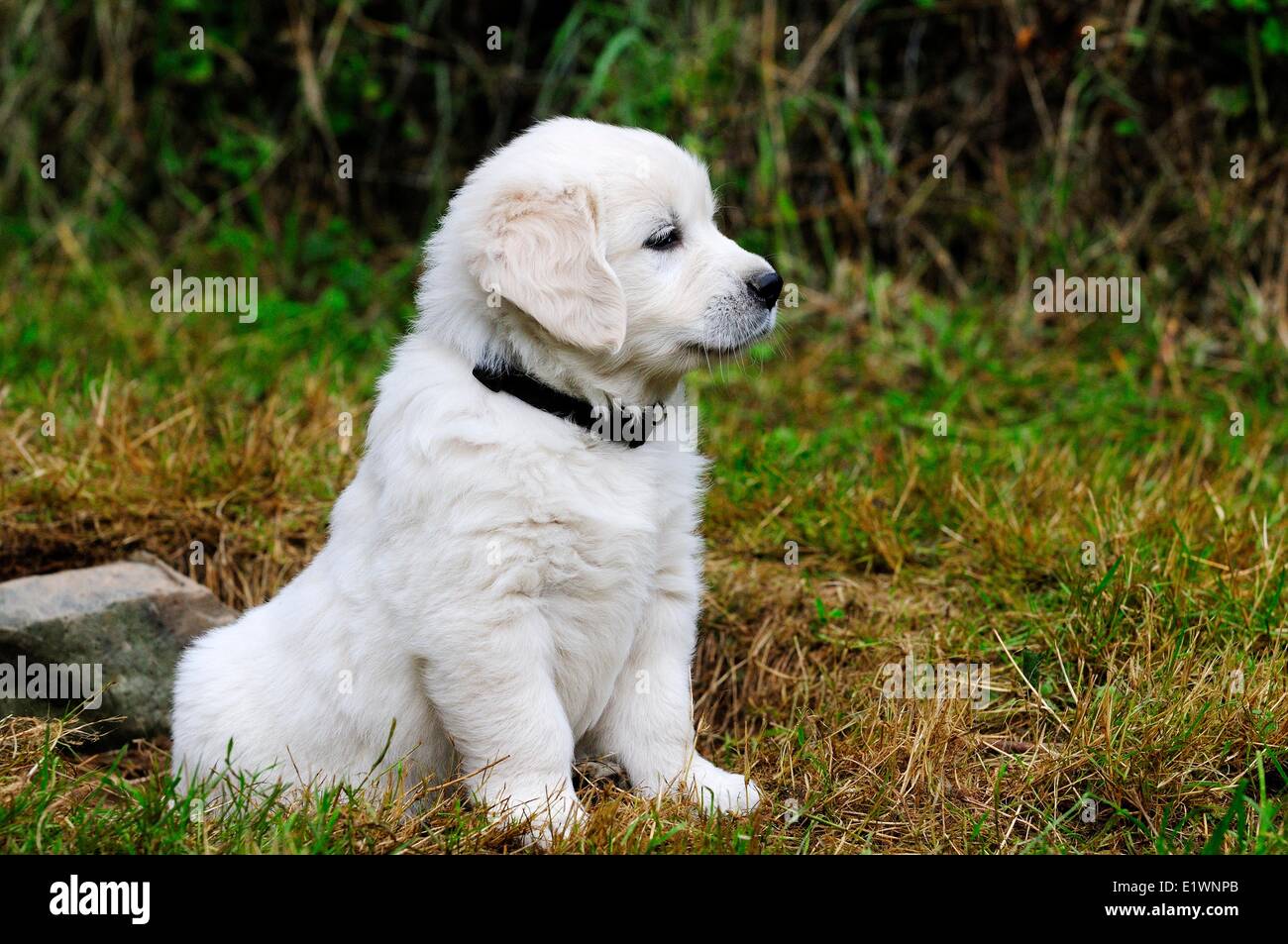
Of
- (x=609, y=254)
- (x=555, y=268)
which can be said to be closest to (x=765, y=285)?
(x=609, y=254)

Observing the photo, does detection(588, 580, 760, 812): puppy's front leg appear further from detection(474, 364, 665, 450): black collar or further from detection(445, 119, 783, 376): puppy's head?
detection(445, 119, 783, 376): puppy's head

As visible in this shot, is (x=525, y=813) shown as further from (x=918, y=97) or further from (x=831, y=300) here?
(x=918, y=97)

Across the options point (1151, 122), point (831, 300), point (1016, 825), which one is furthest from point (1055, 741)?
point (1151, 122)

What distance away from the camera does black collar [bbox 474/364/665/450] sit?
293cm

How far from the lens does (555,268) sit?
2824 millimetres

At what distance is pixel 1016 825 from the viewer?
2.96m

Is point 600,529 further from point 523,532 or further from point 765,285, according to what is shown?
point 765,285

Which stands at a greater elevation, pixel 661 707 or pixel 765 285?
pixel 765 285

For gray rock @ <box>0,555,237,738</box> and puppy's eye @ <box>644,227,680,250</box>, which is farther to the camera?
gray rock @ <box>0,555,237,738</box>

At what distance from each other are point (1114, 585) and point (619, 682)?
4.50 feet

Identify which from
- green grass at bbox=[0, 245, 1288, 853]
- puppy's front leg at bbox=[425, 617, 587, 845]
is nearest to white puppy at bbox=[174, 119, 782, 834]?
puppy's front leg at bbox=[425, 617, 587, 845]

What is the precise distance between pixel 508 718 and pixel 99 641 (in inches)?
60.4

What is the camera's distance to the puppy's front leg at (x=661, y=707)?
10.2ft

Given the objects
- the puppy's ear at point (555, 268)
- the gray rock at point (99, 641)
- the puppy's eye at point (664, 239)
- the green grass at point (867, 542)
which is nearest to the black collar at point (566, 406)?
the puppy's ear at point (555, 268)
